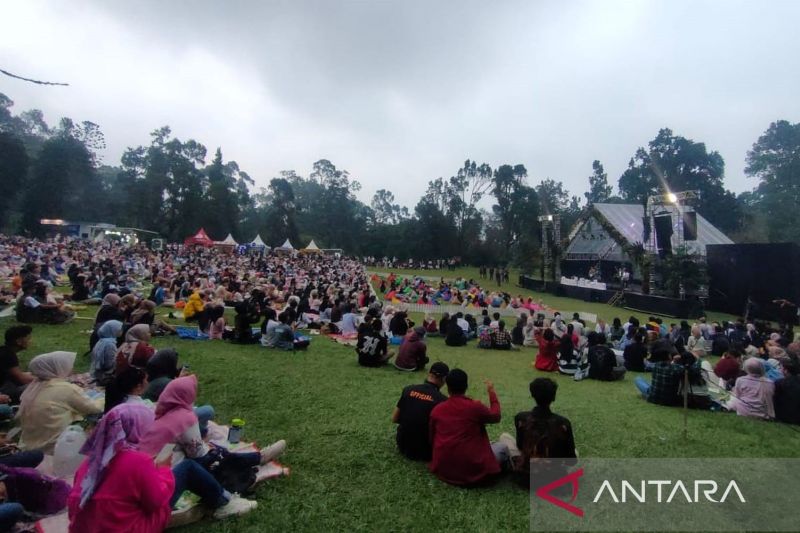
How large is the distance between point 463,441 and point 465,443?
0.08ft

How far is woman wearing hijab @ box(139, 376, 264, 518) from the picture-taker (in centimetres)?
304

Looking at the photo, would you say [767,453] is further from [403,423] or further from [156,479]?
[156,479]

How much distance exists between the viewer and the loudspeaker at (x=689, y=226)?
21734mm

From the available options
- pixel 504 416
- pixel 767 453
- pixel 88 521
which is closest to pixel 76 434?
pixel 88 521

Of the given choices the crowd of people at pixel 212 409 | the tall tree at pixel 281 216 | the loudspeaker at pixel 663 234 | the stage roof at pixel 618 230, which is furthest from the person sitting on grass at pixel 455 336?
the tall tree at pixel 281 216

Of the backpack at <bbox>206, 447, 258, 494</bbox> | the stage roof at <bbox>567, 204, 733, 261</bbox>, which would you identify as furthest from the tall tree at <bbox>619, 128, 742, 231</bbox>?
the backpack at <bbox>206, 447, 258, 494</bbox>

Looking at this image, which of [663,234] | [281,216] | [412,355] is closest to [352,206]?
[281,216]

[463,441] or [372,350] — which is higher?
[463,441]

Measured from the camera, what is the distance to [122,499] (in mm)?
2271

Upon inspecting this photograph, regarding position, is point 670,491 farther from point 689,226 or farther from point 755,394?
point 689,226

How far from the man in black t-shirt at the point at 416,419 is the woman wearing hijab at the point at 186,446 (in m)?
1.50

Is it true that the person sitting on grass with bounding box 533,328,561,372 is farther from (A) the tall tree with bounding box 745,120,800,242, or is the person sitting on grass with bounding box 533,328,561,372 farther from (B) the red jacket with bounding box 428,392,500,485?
(A) the tall tree with bounding box 745,120,800,242

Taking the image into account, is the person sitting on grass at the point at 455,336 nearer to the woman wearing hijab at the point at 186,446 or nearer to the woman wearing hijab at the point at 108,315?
the woman wearing hijab at the point at 108,315

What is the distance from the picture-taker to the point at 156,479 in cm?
237
